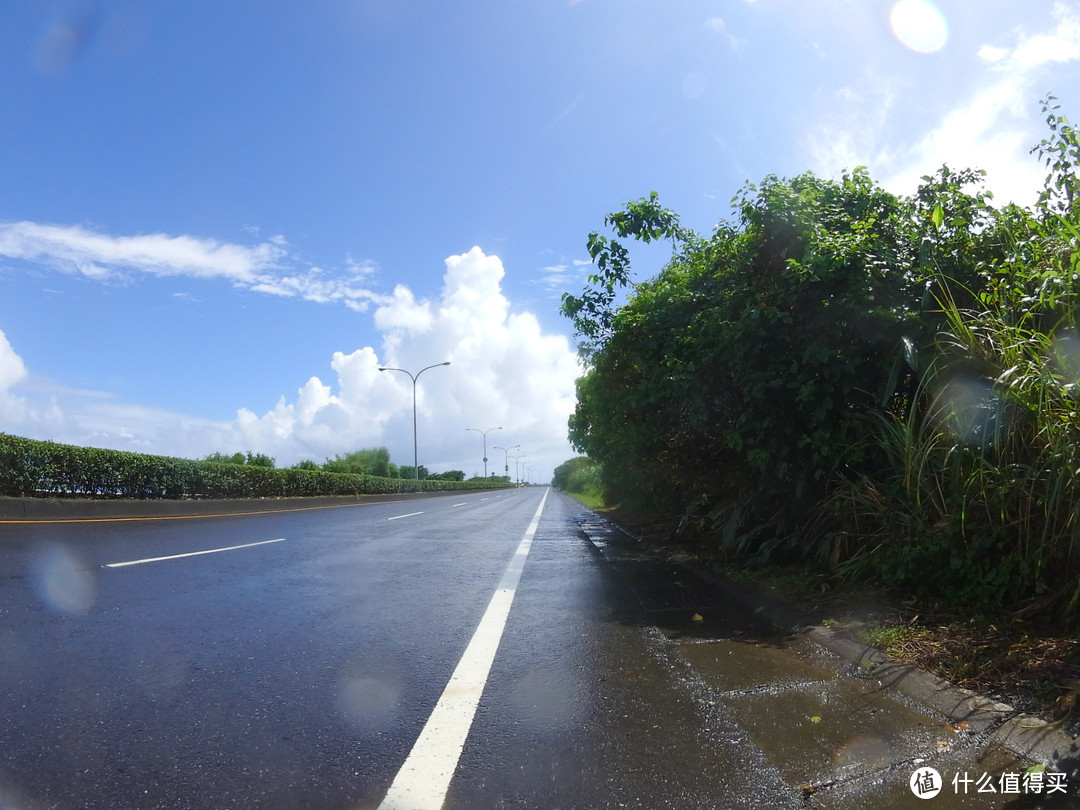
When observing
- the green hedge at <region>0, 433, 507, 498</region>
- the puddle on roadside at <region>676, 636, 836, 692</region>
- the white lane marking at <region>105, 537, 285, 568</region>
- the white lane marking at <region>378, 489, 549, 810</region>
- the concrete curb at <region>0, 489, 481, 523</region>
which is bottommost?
the puddle on roadside at <region>676, 636, 836, 692</region>

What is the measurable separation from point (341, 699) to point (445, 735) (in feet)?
2.68

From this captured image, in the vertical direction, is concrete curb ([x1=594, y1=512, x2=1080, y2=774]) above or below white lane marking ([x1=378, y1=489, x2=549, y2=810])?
below

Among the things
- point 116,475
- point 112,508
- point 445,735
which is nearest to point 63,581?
point 445,735

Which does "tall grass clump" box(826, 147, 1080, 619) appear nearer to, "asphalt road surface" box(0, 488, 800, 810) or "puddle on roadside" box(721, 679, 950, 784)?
"puddle on roadside" box(721, 679, 950, 784)

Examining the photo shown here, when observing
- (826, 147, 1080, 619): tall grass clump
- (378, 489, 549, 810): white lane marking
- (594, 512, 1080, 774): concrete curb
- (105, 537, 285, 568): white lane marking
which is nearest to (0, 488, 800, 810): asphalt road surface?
(378, 489, 549, 810): white lane marking

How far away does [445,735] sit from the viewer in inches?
137

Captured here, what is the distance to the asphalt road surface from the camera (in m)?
2.92

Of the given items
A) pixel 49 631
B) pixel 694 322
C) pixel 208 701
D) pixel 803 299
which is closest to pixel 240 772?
pixel 208 701

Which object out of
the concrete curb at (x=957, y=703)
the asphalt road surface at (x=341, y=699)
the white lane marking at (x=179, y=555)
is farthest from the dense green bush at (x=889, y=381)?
the white lane marking at (x=179, y=555)

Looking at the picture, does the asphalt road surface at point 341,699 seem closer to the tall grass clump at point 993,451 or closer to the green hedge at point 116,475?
the tall grass clump at point 993,451

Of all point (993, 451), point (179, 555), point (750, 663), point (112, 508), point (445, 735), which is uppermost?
point (993, 451)

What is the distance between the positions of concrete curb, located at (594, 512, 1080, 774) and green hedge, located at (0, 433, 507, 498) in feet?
51.7

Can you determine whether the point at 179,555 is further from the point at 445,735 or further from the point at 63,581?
Result: the point at 445,735

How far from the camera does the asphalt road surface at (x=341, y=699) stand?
2924 mm
